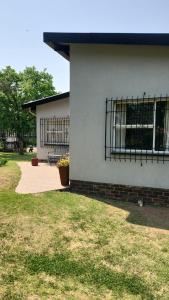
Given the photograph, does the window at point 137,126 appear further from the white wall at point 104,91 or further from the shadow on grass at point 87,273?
the shadow on grass at point 87,273

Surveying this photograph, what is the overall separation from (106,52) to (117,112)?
1.65 meters

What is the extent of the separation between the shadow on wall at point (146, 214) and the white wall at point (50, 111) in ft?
26.9

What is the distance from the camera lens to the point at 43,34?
25.1 feet

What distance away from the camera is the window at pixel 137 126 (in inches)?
292

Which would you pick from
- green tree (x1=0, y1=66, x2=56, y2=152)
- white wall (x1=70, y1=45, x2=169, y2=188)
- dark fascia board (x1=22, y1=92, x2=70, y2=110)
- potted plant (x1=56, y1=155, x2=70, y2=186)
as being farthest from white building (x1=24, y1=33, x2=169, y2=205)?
green tree (x1=0, y1=66, x2=56, y2=152)

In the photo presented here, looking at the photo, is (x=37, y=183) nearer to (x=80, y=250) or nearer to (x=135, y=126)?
(x=135, y=126)

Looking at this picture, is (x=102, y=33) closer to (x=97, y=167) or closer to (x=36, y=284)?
(x=97, y=167)

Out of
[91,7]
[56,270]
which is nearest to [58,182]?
[56,270]

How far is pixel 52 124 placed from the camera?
1597 cm

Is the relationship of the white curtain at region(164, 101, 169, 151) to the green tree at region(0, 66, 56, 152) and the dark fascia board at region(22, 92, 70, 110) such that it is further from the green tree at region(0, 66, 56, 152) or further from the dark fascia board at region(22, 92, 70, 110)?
the green tree at region(0, 66, 56, 152)

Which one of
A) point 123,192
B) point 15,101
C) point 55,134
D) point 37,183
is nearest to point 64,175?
point 37,183

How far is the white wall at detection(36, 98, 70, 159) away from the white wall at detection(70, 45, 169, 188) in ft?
23.1

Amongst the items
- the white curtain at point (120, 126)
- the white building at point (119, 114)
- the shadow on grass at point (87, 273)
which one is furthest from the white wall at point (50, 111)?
the shadow on grass at point (87, 273)

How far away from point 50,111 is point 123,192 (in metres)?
9.10
